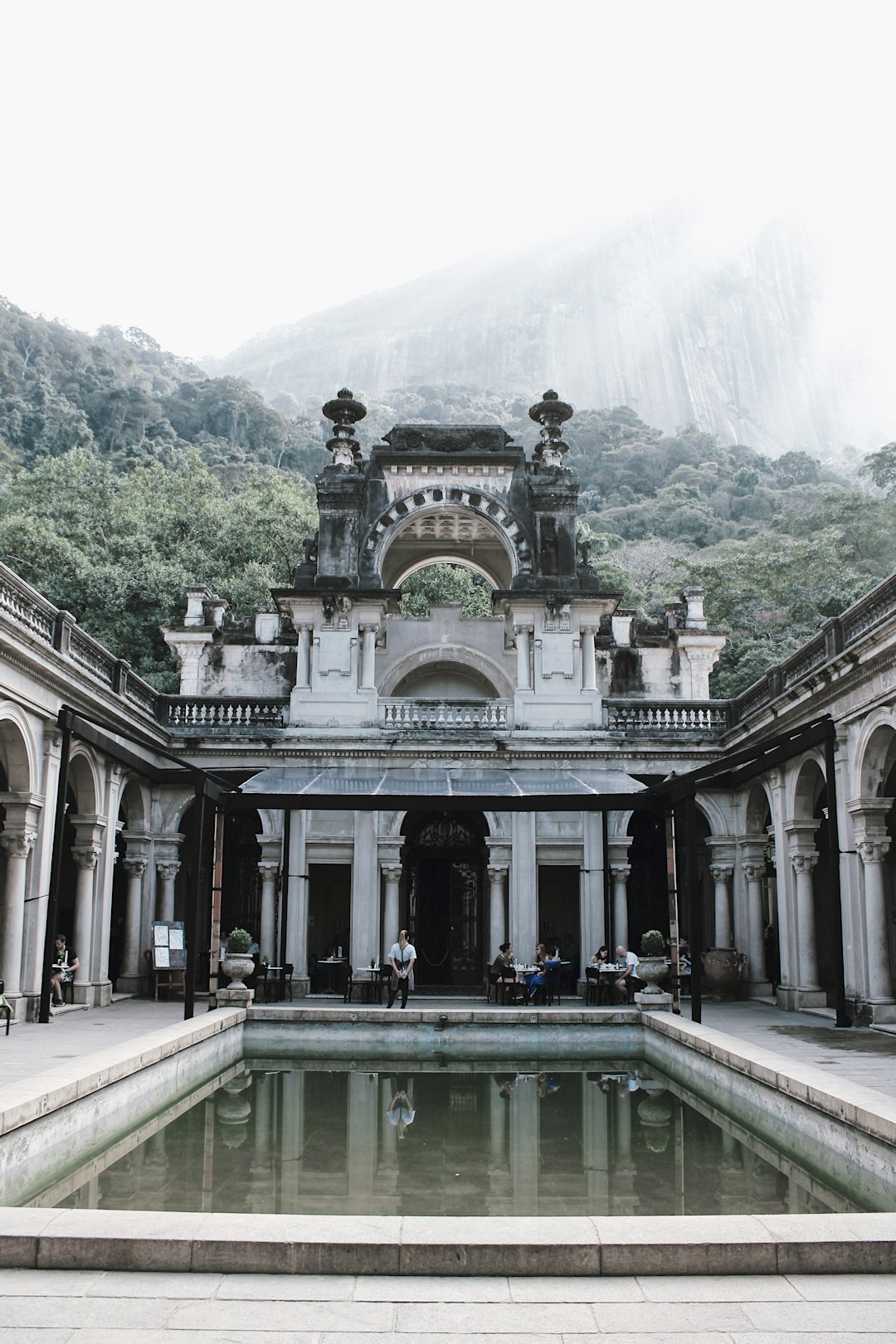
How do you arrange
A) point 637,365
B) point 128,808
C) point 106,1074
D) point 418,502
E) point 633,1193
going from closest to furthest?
point 633,1193
point 106,1074
point 128,808
point 418,502
point 637,365

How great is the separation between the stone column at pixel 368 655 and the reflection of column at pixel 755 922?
752 cm

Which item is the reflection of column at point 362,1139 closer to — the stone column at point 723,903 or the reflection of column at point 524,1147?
the reflection of column at point 524,1147

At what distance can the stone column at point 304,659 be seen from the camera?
2134 cm

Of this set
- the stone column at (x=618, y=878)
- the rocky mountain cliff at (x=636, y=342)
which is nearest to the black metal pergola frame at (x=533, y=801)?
the stone column at (x=618, y=878)

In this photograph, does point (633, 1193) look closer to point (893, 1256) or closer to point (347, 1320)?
point (893, 1256)

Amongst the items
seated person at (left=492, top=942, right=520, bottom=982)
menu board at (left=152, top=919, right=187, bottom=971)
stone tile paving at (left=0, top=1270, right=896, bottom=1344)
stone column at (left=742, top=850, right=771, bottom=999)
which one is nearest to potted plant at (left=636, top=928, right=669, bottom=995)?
seated person at (left=492, top=942, right=520, bottom=982)

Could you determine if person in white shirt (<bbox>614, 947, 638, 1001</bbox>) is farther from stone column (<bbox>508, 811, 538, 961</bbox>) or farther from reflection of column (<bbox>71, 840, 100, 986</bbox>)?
reflection of column (<bbox>71, 840, 100, 986</bbox>)

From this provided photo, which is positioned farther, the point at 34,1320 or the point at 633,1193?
the point at 633,1193

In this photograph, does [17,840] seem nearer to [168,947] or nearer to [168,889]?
[168,947]

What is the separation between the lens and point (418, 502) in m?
21.9

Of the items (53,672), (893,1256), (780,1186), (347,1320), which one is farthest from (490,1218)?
(53,672)

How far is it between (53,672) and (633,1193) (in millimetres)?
10183

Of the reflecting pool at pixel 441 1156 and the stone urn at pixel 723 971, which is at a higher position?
the stone urn at pixel 723 971

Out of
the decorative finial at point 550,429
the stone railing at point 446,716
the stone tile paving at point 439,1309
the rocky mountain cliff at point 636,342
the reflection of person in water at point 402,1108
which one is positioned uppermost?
the rocky mountain cliff at point 636,342
